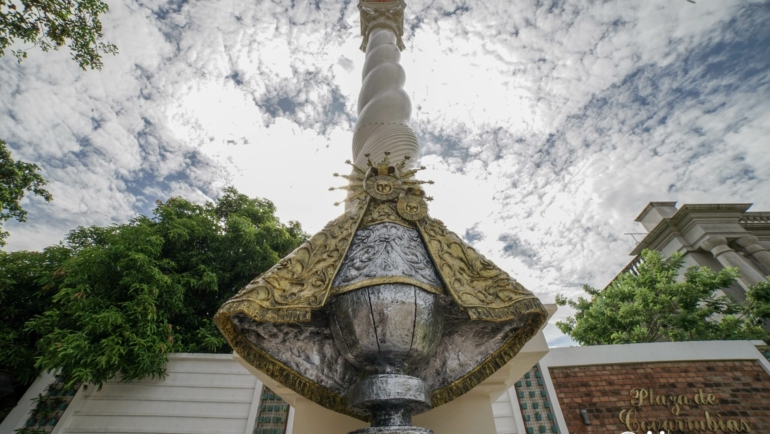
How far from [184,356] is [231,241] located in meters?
4.06

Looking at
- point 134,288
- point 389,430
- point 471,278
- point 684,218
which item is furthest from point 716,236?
point 134,288

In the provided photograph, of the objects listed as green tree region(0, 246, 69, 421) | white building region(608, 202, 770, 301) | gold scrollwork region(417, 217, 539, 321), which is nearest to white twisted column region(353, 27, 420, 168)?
gold scrollwork region(417, 217, 539, 321)

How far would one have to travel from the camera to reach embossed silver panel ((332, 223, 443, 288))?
1.51 metres

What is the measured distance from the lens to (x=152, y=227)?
7285mm

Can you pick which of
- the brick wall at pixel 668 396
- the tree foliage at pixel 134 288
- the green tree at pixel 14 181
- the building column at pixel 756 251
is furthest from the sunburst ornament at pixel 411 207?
the building column at pixel 756 251

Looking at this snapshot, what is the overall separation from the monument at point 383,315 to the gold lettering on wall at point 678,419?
2.69m

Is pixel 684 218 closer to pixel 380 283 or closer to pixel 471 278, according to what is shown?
pixel 471 278

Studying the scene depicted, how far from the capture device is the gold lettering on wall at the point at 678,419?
3104 millimetres

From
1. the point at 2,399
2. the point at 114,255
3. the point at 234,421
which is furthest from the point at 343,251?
the point at 2,399

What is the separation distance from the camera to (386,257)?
1.57 meters

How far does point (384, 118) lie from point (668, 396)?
404 cm

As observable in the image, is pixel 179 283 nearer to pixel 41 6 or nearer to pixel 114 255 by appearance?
pixel 114 255

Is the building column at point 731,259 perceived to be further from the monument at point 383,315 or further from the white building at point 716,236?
the monument at point 383,315

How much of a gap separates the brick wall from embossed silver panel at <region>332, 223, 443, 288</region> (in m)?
2.96
